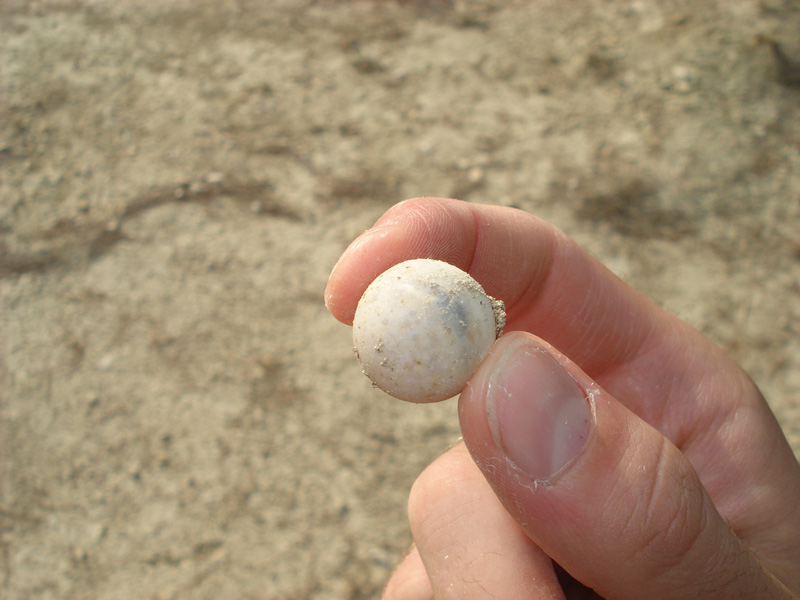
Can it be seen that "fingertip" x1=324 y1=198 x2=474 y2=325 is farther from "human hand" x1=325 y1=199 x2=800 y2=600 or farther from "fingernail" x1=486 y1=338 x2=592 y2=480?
"fingernail" x1=486 y1=338 x2=592 y2=480

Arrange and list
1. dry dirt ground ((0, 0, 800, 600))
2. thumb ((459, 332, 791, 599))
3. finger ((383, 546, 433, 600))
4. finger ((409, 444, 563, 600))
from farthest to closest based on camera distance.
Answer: dry dirt ground ((0, 0, 800, 600))
finger ((383, 546, 433, 600))
finger ((409, 444, 563, 600))
thumb ((459, 332, 791, 599))

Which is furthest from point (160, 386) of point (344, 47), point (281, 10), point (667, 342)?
point (281, 10)

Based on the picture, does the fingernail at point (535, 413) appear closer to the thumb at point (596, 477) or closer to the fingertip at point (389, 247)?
the thumb at point (596, 477)

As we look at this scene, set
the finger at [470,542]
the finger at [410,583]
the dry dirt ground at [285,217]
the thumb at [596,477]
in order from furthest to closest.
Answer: the dry dirt ground at [285,217] < the finger at [410,583] < the finger at [470,542] < the thumb at [596,477]

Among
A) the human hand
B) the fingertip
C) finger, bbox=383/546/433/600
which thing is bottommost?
finger, bbox=383/546/433/600

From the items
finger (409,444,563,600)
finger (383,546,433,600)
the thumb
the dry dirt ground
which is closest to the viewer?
the thumb

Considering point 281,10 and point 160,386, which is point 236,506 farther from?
point 281,10

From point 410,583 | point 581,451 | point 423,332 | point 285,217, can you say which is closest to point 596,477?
point 581,451

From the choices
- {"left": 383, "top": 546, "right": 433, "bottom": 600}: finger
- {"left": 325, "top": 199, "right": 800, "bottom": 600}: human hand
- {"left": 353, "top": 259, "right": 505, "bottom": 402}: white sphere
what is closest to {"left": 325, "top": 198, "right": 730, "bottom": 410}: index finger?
{"left": 325, "top": 199, "right": 800, "bottom": 600}: human hand

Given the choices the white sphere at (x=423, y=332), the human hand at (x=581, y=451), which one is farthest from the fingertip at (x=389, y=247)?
the white sphere at (x=423, y=332)
